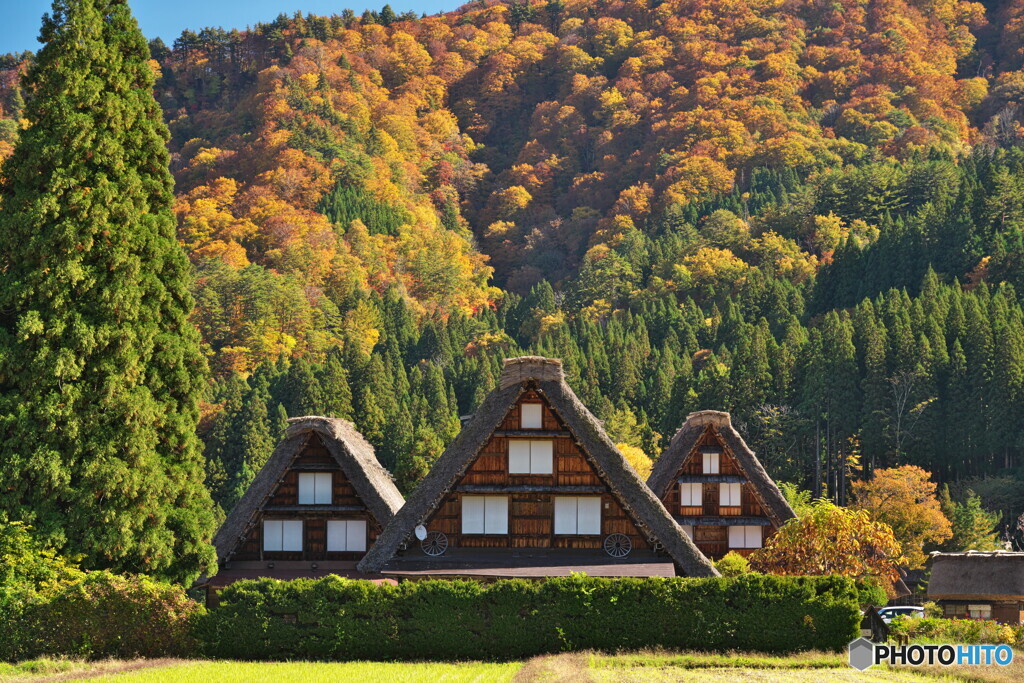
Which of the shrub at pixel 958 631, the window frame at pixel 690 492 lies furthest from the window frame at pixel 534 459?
the window frame at pixel 690 492

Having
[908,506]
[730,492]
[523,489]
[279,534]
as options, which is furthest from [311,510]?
[908,506]

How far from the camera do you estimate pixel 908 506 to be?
7838 cm

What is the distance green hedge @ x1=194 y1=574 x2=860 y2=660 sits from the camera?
33156 mm

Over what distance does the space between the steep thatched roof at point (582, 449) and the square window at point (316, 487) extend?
6.66 metres

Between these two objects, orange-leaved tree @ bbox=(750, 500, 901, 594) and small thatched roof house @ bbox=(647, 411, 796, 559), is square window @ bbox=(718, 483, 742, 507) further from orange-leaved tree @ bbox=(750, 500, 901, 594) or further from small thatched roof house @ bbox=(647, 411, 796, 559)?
orange-leaved tree @ bbox=(750, 500, 901, 594)

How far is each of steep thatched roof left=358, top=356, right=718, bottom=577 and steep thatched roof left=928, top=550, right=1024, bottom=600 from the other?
19.7m

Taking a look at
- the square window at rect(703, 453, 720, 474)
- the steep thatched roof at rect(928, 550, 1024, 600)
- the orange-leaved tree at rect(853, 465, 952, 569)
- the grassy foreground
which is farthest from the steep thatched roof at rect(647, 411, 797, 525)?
the grassy foreground

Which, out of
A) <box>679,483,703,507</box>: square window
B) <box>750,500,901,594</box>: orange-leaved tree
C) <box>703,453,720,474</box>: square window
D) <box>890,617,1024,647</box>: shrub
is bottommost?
<box>890,617,1024,647</box>: shrub

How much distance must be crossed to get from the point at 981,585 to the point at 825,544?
39.9ft

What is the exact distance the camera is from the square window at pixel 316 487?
4806 cm

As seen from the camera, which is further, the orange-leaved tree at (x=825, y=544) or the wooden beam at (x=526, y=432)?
the orange-leaved tree at (x=825, y=544)

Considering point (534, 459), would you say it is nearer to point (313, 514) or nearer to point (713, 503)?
point (313, 514)

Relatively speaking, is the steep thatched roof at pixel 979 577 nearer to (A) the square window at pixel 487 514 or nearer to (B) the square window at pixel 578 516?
(B) the square window at pixel 578 516

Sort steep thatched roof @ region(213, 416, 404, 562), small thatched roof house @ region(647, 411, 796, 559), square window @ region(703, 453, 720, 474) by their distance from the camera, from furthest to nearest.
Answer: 1. square window @ region(703, 453, 720, 474)
2. small thatched roof house @ region(647, 411, 796, 559)
3. steep thatched roof @ region(213, 416, 404, 562)
